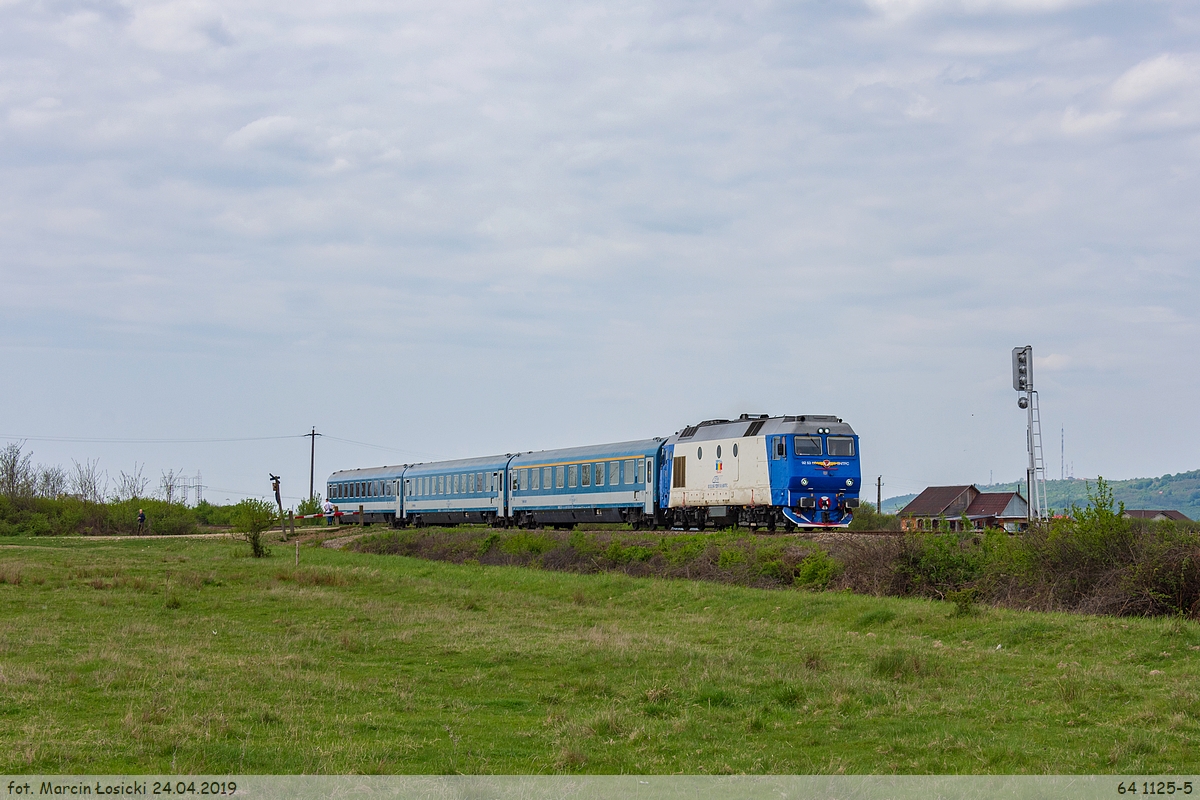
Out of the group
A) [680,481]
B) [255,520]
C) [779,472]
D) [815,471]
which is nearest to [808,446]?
[815,471]

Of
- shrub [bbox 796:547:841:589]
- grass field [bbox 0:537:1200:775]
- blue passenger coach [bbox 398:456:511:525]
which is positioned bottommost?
grass field [bbox 0:537:1200:775]

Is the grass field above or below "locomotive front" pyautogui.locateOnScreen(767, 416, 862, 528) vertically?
below

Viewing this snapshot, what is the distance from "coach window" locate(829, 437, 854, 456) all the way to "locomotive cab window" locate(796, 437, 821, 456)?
0.60 metres

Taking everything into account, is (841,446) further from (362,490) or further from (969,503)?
(969,503)

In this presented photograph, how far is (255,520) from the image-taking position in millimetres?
46969

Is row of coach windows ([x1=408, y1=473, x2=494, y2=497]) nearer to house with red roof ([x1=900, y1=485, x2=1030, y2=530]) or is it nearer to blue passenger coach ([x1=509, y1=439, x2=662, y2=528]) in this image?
blue passenger coach ([x1=509, y1=439, x2=662, y2=528])

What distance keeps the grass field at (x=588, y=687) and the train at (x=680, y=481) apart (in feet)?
31.5

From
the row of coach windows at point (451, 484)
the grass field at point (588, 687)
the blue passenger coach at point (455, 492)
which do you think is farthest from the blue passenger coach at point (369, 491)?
the grass field at point (588, 687)

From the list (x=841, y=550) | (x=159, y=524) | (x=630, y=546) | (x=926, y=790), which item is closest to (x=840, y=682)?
(x=926, y=790)

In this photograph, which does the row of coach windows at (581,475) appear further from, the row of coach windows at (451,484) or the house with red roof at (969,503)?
the house with red roof at (969,503)

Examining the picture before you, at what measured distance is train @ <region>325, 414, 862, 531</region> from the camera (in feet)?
115

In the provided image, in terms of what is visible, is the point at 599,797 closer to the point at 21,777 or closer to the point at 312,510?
the point at 21,777

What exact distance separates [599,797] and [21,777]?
4758mm

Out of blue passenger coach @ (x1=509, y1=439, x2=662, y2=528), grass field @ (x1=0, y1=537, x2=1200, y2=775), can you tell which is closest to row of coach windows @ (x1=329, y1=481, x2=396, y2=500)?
blue passenger coach @ (x1=509, y1=439, x2=662, y2=528)
